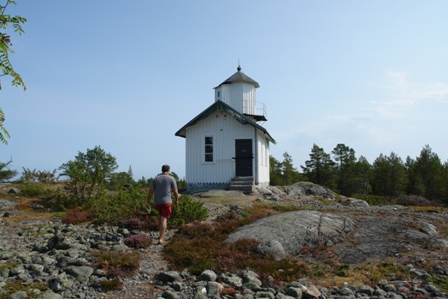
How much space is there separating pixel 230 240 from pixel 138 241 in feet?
8.26

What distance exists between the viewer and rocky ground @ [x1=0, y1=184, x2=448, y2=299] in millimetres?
7273

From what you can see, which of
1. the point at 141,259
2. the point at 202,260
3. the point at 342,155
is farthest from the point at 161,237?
the point at 342,155

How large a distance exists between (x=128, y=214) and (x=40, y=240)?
9.26 ft

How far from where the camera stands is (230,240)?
10.3m

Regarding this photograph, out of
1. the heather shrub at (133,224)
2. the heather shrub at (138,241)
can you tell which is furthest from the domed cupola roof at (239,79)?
the heather shrub at (138,241)

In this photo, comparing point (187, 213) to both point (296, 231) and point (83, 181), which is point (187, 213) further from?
point (83, 181)

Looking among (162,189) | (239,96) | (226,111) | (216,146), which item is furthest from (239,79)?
(162,189)

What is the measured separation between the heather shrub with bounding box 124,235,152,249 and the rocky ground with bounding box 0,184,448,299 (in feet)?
0.60

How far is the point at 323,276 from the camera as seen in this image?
832 centimetres

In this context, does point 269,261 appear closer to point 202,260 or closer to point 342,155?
point 202,260

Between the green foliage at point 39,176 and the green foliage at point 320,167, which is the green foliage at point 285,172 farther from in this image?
the green foliage at point 39,176

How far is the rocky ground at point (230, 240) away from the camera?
23.9 feet

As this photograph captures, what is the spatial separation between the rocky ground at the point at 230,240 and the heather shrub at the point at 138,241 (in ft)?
0.60

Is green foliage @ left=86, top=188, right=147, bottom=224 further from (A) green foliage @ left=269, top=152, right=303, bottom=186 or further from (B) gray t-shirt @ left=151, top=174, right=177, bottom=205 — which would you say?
(A) green foliage @ left=269, top=152, right=303, bottom=186
